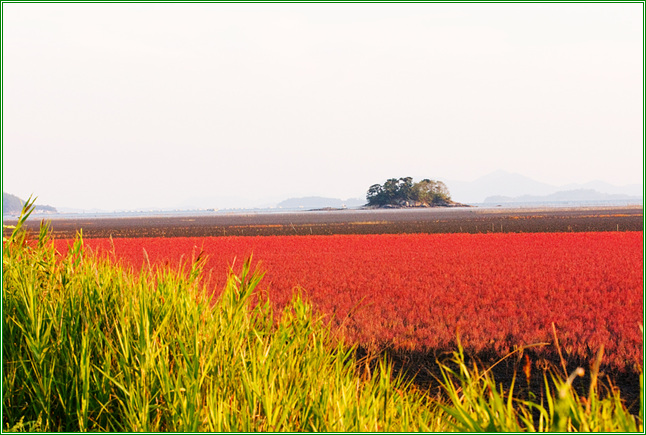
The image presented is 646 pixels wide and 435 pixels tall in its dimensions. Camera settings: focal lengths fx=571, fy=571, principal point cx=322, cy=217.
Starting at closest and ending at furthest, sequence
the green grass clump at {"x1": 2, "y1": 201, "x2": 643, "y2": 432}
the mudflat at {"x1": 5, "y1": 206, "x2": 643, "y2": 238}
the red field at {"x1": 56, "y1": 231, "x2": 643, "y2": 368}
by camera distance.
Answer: the green grass clump at {"x1": 2, "y1": 201, "x2": 643, "y2": 432} < the red field at {"x1": 56, "y1": 231, "x2": 643, "y2": 368} < the mudflat at {"x1": 5, "y1": 206, "x2": 643, "y2": 238}

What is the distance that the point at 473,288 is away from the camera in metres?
18.1

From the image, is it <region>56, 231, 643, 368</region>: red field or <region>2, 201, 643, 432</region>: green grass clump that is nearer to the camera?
<region>2, 201, 643, 432</region>: green grass clump

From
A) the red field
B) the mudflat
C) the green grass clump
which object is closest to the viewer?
the green grass clump

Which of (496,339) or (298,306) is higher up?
(298,306)

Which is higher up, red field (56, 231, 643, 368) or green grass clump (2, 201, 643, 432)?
green grass clump (2, 201, 643, 432)

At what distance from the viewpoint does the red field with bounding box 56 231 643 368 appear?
12.1 metres

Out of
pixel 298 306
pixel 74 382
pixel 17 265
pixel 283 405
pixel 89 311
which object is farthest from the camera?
pixel 17 265

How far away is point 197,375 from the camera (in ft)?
18.3

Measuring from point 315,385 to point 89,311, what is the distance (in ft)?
9.35

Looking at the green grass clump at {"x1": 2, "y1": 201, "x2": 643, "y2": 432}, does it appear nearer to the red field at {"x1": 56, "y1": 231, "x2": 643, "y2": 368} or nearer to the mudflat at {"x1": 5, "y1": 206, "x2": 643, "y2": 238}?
the red field at {"x1": 56, "y1": 231, "x2": 643, "y2": 368}

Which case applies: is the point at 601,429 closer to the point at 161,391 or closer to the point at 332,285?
the point at 161,391

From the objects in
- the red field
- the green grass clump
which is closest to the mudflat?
the red field

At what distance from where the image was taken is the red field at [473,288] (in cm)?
1208

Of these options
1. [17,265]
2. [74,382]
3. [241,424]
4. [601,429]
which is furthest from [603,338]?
[17,265]
